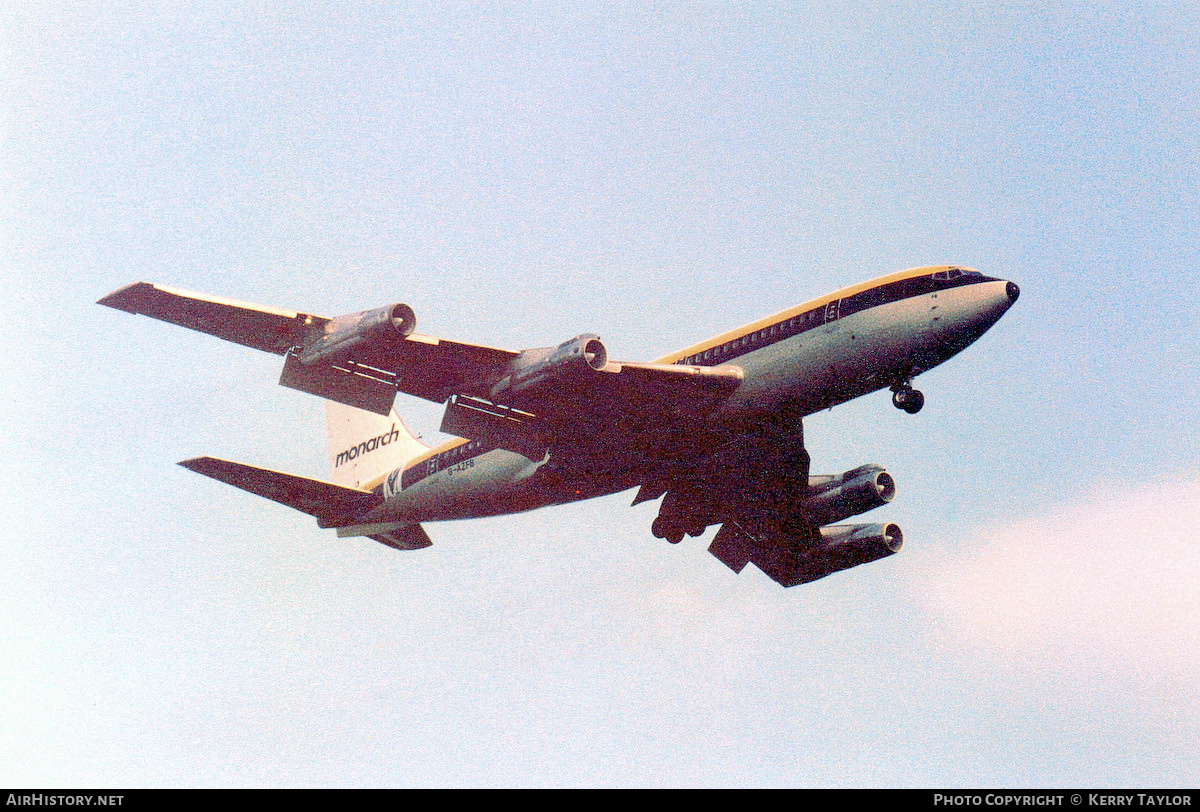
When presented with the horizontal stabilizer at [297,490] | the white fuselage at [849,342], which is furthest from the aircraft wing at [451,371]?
the horizontal stabilizer at [297,490]

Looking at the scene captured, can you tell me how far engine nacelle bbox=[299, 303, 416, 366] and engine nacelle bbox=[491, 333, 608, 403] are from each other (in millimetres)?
3309

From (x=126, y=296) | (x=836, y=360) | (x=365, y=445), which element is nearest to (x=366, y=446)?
(x=365, y=445)

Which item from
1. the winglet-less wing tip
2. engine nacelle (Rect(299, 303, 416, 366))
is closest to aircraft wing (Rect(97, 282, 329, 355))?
the winglet-less wing tip

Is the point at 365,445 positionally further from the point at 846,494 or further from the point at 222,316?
the point at 846,494

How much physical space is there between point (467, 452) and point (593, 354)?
929 cm

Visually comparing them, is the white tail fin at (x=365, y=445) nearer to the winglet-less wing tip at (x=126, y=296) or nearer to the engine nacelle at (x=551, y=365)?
the engine nacelle at (x=551, y=365)

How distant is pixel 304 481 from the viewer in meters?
38.1

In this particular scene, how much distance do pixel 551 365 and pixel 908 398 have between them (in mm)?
10492

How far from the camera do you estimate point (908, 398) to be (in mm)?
31266

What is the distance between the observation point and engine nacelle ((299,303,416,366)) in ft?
93.7

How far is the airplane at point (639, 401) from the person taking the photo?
97.5 ft

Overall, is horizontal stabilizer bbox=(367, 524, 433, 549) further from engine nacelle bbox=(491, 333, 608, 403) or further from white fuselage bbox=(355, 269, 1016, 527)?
engine nacelle bbox=(491, 333, 608, 403)
